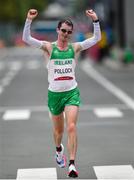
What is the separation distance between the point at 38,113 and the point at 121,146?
6224 millimetres

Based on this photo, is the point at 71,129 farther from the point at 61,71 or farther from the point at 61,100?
the point at 61,71

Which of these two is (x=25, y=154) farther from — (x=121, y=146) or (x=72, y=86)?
(x=72, y=86)

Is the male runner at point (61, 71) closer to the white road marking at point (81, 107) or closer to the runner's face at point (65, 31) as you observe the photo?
the runner's face at point (65, 31)

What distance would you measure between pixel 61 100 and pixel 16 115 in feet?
27.3

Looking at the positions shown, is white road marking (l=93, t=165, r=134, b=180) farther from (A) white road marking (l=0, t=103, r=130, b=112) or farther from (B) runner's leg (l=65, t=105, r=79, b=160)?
(A) white road marking (l=0, t=103, r=130, b=112)

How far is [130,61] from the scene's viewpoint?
4519 cm

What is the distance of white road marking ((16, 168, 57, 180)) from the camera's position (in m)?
9.68

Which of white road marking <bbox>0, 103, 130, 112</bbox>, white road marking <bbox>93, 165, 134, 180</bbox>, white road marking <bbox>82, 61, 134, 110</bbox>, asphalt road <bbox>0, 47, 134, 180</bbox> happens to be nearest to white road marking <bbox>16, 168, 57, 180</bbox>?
asphalt road <bbox>0, 47, 134, 180</bbox>

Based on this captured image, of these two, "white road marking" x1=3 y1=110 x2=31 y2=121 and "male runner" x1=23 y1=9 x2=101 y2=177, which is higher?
"male runner" x1=23 y1=9 x2=101 y2=177

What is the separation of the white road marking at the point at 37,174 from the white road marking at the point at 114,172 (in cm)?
55

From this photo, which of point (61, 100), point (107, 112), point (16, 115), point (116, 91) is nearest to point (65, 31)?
point (61, 100)

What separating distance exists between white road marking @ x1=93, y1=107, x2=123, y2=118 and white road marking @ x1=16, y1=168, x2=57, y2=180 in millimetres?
7379

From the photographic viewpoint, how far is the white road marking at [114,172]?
9509 millimetres

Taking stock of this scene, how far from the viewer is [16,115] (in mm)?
18094
